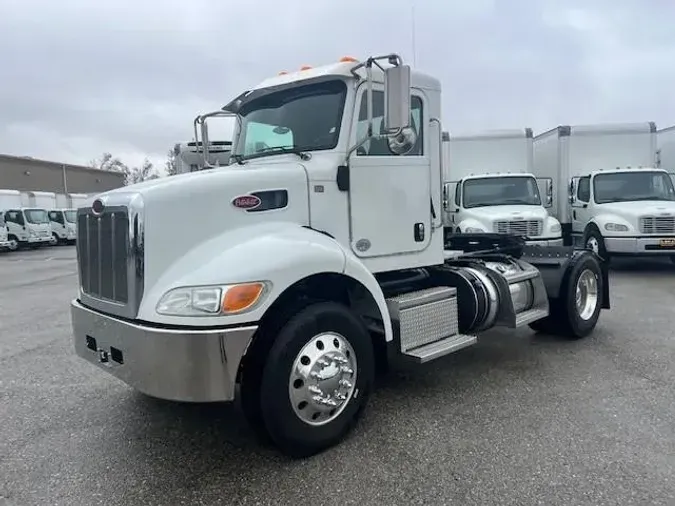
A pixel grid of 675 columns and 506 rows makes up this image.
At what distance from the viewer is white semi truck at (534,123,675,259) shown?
11234 millimetres

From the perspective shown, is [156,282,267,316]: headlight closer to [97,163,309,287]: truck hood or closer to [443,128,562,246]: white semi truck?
[97,163,309,287]: truck hood

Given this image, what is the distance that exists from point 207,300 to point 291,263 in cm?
55

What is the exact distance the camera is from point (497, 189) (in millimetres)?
12906

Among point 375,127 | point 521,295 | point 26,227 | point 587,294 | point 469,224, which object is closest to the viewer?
point 375,127

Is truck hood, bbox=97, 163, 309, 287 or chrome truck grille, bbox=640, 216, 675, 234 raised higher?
truck hood, bbox=97, 163, 309, 287

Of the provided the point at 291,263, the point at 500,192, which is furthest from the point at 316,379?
the point at 500,192

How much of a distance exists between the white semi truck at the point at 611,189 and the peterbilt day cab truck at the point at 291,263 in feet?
25.9

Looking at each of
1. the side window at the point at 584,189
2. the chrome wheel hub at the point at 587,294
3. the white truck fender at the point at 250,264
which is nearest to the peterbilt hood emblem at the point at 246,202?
the white truck fender at the point at 250,264

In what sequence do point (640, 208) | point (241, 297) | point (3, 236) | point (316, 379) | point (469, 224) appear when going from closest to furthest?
point (241, 297) → point (316, 379) → point (640, 208) → point (469, 224) → point (3, 236)

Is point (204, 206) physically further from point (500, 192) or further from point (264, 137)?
point (500, 192)

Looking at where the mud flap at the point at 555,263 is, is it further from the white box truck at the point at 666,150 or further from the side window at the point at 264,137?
the white box truck at the point at 666,150

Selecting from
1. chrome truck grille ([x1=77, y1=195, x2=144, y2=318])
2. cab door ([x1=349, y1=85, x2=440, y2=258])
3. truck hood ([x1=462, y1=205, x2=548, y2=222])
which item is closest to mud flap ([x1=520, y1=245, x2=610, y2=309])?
cab door ([x1=349, y1=85, x2=440, y2=258])

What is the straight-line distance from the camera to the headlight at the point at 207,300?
3.08m

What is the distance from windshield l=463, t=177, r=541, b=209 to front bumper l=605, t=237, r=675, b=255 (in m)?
1.82
